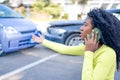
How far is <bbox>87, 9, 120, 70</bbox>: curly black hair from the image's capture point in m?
2.10

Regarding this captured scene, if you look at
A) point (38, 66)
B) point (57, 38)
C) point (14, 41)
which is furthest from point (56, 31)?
point (38, 66)

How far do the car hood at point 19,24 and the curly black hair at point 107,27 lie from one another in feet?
17.3

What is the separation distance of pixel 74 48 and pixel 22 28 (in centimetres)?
495

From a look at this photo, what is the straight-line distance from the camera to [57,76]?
556 cm

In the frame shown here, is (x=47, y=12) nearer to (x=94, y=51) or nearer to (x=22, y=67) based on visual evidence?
(x=22, y=67)

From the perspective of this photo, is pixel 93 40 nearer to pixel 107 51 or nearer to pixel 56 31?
pixel 107 51

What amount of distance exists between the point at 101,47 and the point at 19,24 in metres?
5.61

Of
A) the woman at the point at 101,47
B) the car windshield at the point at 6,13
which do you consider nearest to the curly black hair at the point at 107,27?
the woman at the point at 101,47

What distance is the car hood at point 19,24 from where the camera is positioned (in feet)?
24.0

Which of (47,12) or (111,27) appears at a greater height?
(111,27)

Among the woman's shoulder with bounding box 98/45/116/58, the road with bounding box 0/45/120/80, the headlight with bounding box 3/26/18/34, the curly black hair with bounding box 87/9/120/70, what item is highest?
the curly black hair with bounding box 87/9/120/70

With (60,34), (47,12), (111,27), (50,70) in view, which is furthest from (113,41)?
(47,12)

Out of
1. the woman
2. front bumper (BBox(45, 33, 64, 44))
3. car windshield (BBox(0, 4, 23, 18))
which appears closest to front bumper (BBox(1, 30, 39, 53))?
car windshield (BBox(0, 4, 23, 18))

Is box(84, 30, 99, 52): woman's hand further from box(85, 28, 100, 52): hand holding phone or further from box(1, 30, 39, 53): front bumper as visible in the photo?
box(1, 30, 39, 53): front bumper
